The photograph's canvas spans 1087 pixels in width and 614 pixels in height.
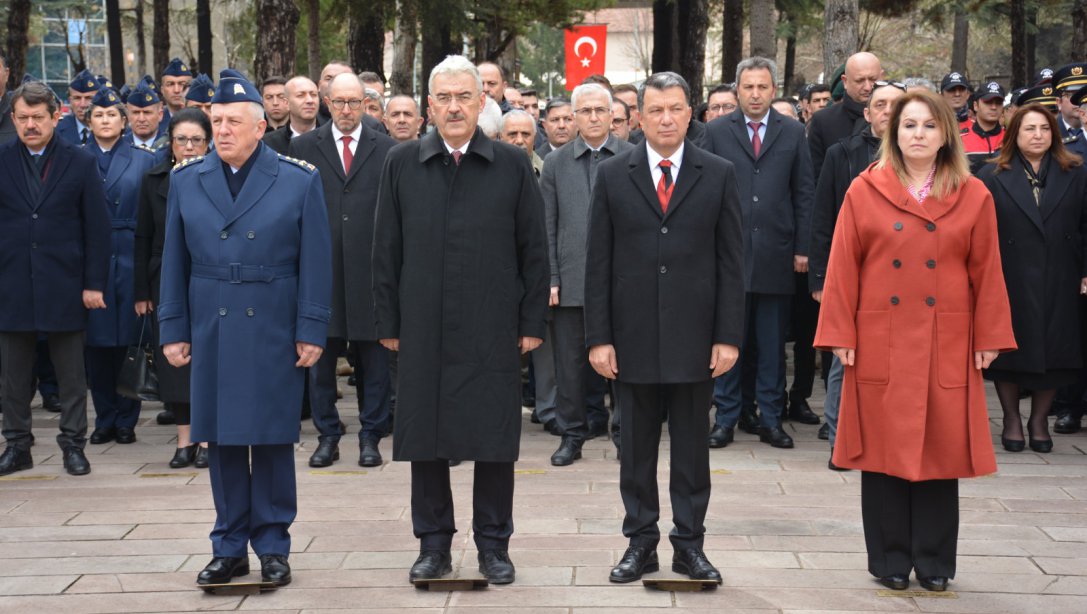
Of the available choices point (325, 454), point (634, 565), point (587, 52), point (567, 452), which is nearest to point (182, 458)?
point (325, 454)

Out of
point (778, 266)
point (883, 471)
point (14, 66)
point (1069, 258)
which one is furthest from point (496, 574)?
point (14, 66)

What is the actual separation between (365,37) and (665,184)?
54.6ft

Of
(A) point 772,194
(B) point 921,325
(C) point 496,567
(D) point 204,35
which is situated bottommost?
(C) point 496,567

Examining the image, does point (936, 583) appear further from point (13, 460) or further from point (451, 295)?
point (13, 460)

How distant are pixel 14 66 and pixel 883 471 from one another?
59.6ft

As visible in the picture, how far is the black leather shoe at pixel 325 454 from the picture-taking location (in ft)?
28.2

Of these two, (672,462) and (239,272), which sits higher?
(239,272)

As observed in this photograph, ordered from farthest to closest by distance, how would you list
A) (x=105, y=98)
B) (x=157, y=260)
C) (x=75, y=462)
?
1. (x=105, y=98)
2. (x=157, y=260)
3. (x=75, y=462)

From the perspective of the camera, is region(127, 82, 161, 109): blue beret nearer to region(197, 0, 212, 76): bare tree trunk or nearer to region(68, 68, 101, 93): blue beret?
region(68, 68, 101, 93): blue beret

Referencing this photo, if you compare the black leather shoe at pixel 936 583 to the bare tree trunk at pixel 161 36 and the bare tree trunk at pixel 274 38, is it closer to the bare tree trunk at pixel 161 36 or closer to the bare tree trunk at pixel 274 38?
the bare tree trunk at pixel 274 38

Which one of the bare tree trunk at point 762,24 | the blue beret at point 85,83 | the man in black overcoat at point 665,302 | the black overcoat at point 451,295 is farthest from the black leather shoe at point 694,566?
the bare tree trunk at point 762,24

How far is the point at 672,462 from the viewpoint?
6.04m

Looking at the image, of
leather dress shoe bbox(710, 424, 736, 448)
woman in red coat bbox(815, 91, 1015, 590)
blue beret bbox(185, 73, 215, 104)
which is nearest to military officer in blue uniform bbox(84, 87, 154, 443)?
blue beret bbox(185, 73, 215, 104)

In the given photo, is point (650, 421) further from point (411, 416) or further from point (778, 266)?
point (778, 266)
